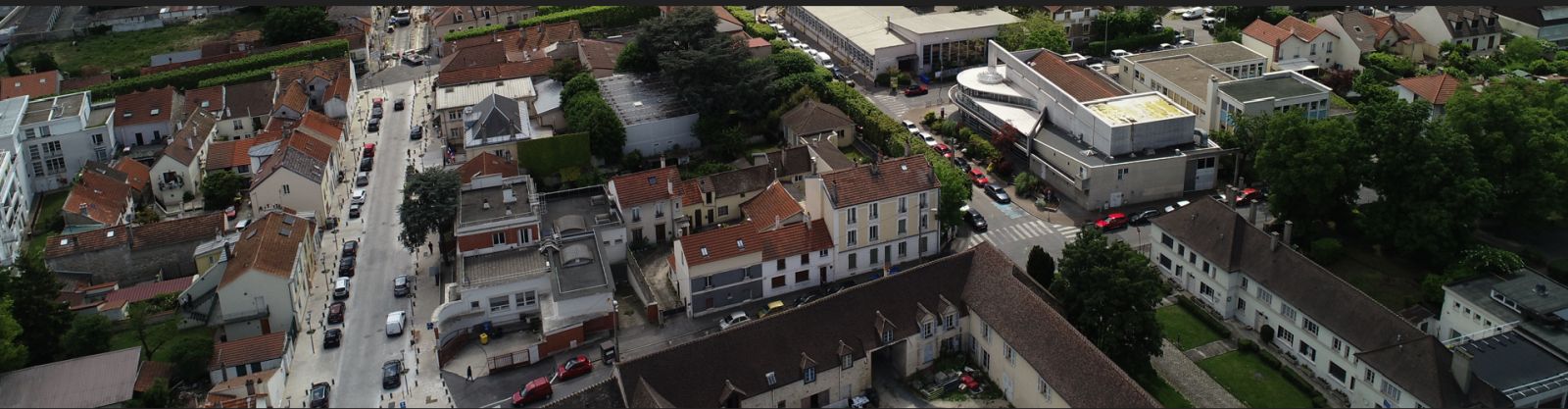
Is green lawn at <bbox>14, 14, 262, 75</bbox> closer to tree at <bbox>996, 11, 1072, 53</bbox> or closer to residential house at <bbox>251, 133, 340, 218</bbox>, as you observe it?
residential house at <bbox>251, 133, 340, 218</bbox>

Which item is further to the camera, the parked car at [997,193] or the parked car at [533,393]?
the parked car at [997,193]

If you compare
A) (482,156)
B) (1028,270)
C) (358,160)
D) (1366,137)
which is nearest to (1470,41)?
(1366,137)

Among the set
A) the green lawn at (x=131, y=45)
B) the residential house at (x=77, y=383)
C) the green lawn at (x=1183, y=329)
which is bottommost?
the green lawn at (x=1183, y=329)

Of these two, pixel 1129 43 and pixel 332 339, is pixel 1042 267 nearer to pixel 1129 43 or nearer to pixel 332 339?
pixel 332 339

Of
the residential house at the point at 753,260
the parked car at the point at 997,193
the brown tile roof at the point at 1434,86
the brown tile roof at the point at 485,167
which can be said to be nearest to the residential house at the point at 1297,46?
the brown tile roof at the point at 1434,86

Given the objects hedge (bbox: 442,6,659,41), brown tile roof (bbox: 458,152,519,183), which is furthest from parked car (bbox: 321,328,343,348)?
hedge (bbox: 442,6,659,41)

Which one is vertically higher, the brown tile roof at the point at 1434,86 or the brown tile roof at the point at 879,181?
the brown tile roof at the point at 879,181

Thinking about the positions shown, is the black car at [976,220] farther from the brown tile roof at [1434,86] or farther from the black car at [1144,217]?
the brown tile roof at [1434,86]

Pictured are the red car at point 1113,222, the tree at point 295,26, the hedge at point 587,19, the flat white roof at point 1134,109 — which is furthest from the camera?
the tree at point 295,26
